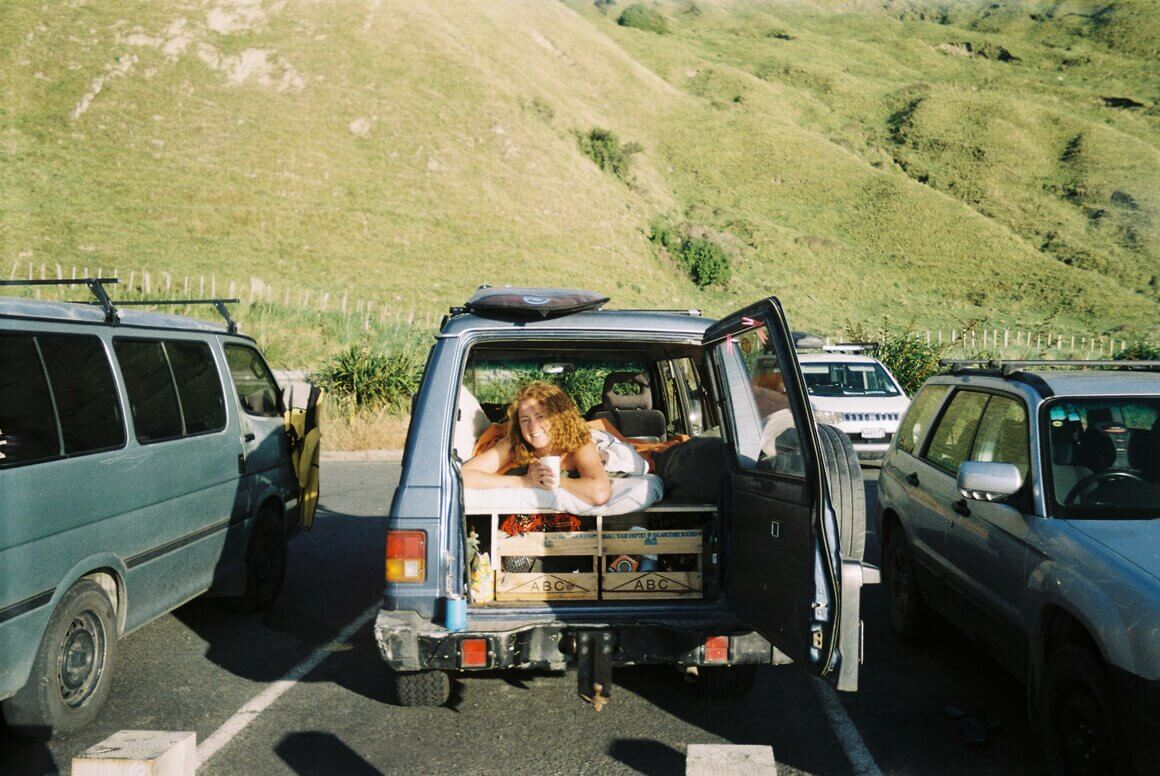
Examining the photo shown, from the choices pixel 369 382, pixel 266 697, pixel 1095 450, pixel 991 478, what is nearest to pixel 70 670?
pixel 266 697

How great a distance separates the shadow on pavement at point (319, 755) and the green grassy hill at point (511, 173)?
20519mm

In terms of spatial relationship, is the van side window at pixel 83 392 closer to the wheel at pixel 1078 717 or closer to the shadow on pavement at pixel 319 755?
the shadow on pavement at pixel 319 755

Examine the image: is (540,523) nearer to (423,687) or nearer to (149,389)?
(423,687)

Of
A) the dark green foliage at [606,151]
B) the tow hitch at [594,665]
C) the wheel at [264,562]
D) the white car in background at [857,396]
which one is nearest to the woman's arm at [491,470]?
the tow hitch at [594,665]

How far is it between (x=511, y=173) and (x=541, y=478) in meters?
60.5

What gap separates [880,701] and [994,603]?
93cm

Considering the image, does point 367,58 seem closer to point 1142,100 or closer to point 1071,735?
point 1071,735

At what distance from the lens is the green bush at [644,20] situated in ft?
470

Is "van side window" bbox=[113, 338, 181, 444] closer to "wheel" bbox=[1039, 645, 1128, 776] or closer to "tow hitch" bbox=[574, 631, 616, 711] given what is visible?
"tow hitch" bbox=[574, 631, 616, 711]

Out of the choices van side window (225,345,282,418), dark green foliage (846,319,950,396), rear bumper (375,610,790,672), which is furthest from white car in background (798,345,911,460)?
rear bumper (375,610,790,672)

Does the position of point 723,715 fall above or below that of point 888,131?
below

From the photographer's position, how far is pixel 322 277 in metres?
46.4

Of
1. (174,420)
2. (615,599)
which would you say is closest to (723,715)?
(615,599)

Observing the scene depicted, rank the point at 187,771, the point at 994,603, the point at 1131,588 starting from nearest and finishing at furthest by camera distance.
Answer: the point at 187,771
the point at 1131,588
the point at 994,603
